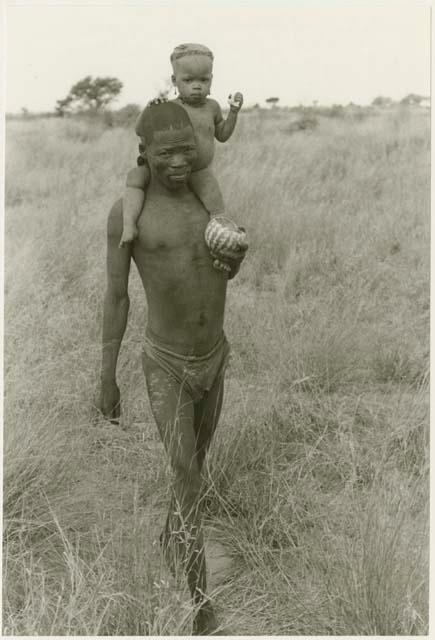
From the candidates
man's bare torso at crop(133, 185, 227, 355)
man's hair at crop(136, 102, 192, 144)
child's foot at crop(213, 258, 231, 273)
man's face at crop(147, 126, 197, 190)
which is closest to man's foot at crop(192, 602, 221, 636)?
man's bare torso at crop(133, 185, 227, 355)

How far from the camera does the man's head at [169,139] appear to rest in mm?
2594

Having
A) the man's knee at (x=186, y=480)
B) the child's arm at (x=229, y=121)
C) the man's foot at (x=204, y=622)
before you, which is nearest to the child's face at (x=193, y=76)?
the child's arm at (x=229, y=121)

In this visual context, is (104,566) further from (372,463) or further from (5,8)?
(5,8)

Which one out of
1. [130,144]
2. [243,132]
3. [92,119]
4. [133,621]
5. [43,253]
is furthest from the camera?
[92,119]

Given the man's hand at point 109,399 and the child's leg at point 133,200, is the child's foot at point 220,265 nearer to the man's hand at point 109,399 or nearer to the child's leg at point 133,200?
the child's leg at point 133,200

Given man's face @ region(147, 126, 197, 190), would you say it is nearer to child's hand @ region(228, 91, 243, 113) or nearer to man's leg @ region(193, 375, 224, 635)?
child's hand @ region(228, 91, 243, 113)

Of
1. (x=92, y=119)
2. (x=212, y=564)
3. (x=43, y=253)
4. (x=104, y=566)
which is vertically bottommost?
(x=212, y=564)

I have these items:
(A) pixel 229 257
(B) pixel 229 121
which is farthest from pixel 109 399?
(B) pixel 229 121

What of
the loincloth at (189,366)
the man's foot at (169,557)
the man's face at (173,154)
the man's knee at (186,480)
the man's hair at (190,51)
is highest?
the man's hair at (190,51)

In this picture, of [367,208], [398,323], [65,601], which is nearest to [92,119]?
[367,208]

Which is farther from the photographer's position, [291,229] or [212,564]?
[291,229]

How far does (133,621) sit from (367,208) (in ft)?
19.7

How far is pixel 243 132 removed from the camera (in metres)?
12.2

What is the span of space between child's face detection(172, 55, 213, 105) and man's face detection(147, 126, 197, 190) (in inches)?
8.4
